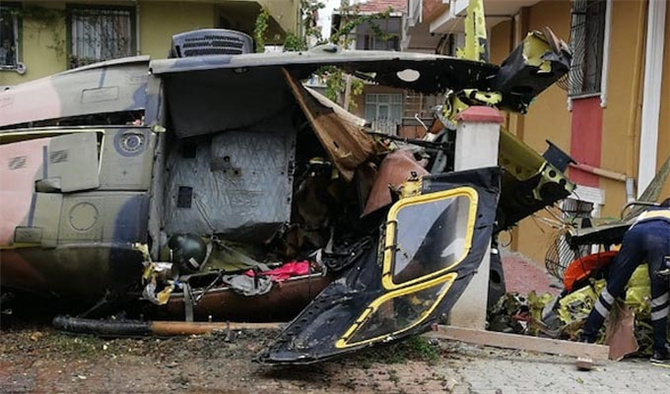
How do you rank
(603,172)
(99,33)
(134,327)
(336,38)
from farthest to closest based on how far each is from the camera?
(336,38)
(99,33)
(603,172)
(134,327)

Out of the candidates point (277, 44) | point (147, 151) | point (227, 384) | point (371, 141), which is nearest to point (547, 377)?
point (227, 384)

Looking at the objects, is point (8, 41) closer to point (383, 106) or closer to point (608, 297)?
point (608, 297)

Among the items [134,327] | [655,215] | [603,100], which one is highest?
[603,100]

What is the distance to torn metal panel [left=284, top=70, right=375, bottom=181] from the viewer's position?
20.4ft

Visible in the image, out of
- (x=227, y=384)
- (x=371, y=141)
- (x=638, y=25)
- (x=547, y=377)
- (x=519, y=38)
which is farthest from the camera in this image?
(x=519, y=38)

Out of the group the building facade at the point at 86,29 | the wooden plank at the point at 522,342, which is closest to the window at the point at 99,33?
the building facade at the point at 86,29

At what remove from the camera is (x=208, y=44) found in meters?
6.73

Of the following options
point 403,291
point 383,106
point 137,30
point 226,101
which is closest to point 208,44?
point 226,101

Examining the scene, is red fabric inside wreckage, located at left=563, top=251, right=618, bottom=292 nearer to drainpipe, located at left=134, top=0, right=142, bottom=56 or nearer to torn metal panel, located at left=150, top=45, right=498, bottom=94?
torn metal panel, located at left=150, top=45, right=498, bottom=94

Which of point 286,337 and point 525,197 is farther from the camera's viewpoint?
point 525,197

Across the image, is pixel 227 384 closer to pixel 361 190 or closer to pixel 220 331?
pixel 220 331

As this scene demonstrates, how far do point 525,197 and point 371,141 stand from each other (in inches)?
63.2

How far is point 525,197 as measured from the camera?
6961 mm

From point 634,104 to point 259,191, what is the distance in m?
4.74
